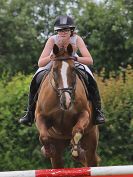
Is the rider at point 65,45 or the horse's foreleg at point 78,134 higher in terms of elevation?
the rider at point 65,45

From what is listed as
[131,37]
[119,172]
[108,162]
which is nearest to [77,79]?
[119,172]

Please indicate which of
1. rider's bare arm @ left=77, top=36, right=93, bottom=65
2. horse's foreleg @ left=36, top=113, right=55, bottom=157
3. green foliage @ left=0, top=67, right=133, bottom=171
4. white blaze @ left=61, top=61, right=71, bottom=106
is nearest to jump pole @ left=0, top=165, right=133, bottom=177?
white blaze @ left=61, top=61, right=71, bottom=106

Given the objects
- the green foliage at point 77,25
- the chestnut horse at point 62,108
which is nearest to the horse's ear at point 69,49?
the chestnut horse at point 62,108

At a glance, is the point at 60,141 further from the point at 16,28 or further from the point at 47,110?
the point at 16,28

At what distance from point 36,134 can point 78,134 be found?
521 centimetres

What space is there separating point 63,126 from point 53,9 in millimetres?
21974

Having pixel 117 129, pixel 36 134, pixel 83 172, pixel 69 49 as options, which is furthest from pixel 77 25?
pixel 83 172

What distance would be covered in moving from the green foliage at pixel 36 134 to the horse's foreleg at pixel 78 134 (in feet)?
16.1

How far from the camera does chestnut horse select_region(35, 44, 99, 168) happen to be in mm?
7293

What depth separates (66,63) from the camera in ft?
24.2

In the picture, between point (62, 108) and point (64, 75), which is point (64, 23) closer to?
point (64, 75)

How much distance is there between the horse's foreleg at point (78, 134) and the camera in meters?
7.36

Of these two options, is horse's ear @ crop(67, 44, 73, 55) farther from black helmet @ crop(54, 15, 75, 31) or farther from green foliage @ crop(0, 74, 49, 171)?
green foliage @ crop(0, 74, 49, 171)

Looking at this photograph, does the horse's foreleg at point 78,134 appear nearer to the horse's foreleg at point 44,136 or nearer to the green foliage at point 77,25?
the horse's foreleg at point 44,136
